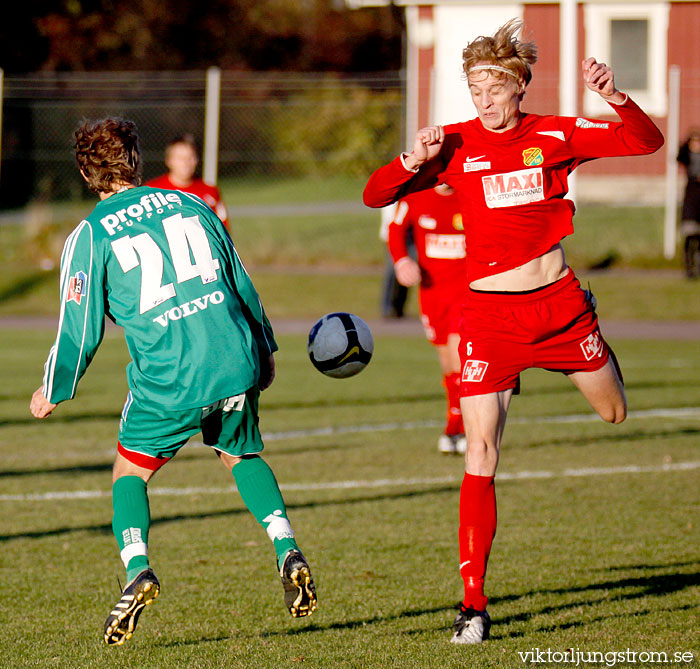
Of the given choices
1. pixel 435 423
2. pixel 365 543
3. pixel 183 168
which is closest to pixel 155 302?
pixel 365 543

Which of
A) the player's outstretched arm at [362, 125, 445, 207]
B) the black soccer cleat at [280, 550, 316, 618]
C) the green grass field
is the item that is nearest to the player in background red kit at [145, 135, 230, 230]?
the green grass field

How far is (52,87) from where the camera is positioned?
23.5 metres

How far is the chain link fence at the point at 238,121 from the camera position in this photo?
2328 centimetres

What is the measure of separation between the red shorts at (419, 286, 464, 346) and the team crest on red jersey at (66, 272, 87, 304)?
A: 497 cm

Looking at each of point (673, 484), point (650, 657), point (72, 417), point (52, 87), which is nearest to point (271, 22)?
point (52, 87)

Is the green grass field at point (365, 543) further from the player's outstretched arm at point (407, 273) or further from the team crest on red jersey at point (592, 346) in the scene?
the player's outstretched arm at point (407, 273)

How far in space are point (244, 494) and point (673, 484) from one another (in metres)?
3.77

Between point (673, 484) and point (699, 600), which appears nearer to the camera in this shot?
point (699, 600)

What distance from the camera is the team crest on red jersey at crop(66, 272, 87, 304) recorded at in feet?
13.5

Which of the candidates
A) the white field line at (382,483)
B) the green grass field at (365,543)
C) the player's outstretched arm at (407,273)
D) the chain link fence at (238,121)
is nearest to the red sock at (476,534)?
the green grass field at (365,543)

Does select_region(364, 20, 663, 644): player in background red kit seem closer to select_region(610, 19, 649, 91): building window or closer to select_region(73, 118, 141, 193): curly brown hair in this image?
select_region(73, 118, 141, 193): curly brown hair

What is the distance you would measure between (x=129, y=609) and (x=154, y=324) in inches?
37.9

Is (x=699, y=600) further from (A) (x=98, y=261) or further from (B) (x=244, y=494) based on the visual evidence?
(A) (x=98, y=261)

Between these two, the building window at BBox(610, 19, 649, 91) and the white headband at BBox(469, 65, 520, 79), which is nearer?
the white headband at BBox(469, 65, 520, 79)
